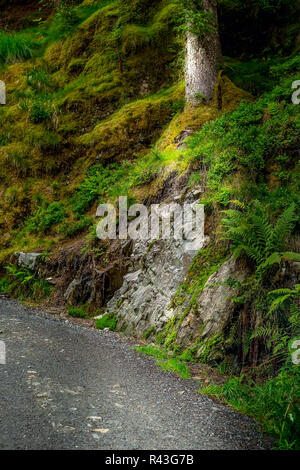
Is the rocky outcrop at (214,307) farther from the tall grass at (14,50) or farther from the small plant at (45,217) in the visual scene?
the tall grass at (14,50)

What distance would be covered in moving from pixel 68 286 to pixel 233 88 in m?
6.44

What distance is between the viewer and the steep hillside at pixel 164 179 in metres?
4.38

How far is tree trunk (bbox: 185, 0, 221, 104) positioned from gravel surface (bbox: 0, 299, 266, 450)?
694 centimetres

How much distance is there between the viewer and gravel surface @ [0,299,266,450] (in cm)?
277

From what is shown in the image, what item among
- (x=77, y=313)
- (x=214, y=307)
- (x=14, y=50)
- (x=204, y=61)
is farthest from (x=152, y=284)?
(x=14, y=50)

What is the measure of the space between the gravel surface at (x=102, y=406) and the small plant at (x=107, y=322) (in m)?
1.30

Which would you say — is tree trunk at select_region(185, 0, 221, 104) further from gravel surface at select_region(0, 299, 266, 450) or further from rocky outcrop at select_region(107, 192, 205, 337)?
gravel surface at select_region(0, 299, 266, 450)

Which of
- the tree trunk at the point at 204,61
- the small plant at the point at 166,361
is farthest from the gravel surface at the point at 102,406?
the tree trunk at the point at 204,61

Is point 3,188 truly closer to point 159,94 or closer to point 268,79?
point 159,94

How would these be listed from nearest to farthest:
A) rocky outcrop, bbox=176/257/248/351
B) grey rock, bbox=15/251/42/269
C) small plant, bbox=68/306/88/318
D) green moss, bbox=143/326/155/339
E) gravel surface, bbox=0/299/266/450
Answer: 1. gravel surface, bbox=0/299/266/450
2. rocky outcrop, bbox=176/257/248/351
3. green moss, bbox=143/326/155/339
4. small plant, bbox=68/306/88/318
5. grey rock, bbox=15/251/42/269

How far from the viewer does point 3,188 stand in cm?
1133

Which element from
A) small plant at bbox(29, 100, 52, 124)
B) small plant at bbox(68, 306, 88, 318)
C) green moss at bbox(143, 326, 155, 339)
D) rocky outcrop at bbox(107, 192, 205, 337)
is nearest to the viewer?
green moss at bbox(143, 326, 155, 339)

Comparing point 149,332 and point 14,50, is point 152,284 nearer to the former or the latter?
point 149,332

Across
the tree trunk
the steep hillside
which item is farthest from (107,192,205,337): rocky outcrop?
the tree trunk
